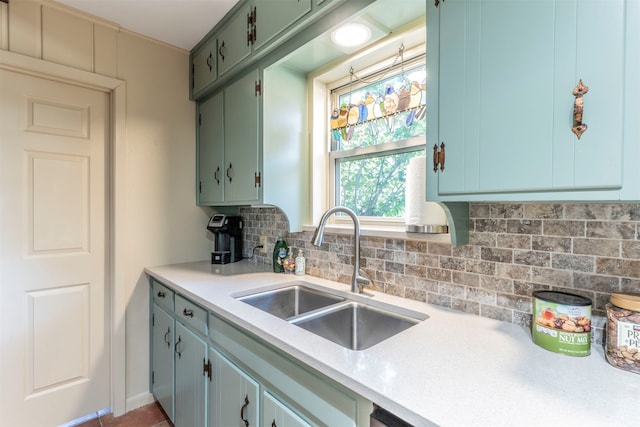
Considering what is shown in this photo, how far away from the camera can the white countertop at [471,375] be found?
1.98 feet

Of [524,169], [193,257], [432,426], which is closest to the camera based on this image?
[432,426]

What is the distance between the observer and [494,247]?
1.11 m

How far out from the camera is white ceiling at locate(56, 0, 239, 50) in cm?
174

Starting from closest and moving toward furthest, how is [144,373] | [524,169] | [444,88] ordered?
[524,169], [444,88], [144,373]

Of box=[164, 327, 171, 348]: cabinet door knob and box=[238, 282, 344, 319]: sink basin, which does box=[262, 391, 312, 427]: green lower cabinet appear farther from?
box=[164, 327, 171, 348]: cabinet door knob

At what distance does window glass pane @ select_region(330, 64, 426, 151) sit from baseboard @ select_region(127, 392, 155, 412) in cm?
208

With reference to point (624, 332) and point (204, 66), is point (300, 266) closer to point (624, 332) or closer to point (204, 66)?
point (624, 332)

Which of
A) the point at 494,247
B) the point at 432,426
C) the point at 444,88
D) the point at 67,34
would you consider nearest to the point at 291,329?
the point at 432,426

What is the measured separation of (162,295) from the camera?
1.91m

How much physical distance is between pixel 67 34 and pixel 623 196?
2.62 m

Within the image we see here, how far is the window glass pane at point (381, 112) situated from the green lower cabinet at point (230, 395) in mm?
1283

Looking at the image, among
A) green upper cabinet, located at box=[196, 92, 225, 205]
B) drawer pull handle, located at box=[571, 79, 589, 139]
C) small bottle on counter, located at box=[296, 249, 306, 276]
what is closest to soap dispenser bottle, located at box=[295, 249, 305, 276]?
small bottle on counter, located at box=[296, 249, 306, 276]

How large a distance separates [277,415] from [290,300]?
0.68 m

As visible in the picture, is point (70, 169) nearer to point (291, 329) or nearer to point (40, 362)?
point (40, 362)
